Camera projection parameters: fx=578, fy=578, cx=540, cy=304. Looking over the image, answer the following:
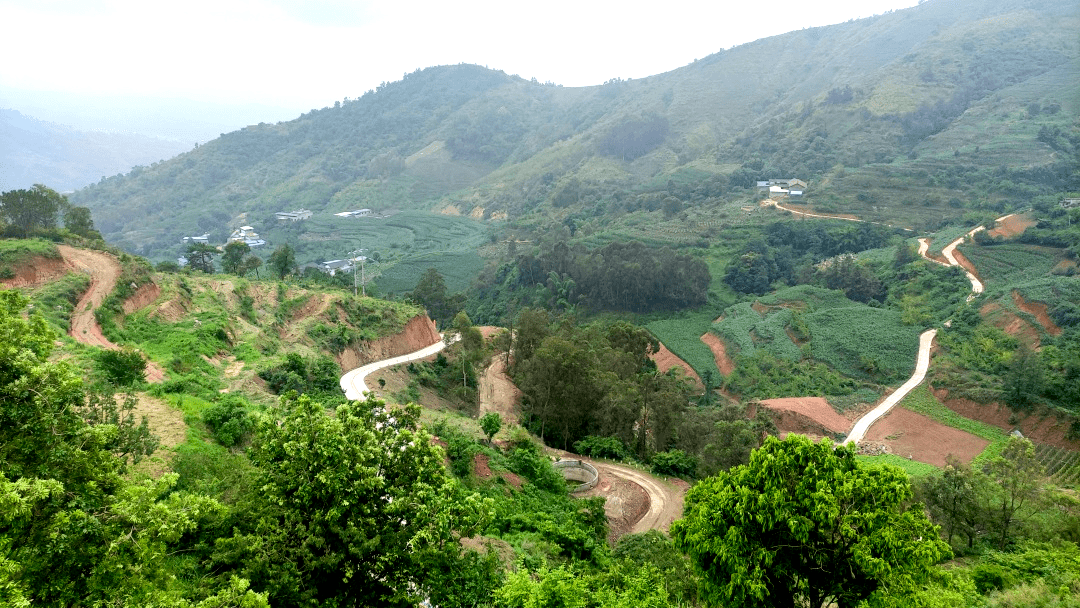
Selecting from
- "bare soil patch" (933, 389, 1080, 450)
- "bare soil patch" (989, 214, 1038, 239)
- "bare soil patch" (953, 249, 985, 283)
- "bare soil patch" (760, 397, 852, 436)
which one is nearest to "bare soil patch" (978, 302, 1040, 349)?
"bare soil patch" (933, 389, 1080, 450)

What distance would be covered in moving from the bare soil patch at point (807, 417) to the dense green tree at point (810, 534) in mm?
30164

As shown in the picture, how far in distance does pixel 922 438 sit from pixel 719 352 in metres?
19.6

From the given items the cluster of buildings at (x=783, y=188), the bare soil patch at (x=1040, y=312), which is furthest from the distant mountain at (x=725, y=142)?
the bare soil patch at (x=1040, y=312)

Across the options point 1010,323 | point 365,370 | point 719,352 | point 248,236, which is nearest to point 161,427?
point 365,370

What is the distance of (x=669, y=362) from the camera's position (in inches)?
2122

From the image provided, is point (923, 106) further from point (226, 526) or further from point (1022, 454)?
point (226, 526)

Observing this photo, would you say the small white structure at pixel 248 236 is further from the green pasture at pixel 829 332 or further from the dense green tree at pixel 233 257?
the green pasture at pixel 829 332

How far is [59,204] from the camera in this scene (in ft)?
136

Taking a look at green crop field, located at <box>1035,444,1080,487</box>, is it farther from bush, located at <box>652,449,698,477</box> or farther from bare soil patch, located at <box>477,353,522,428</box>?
bare soil patch, located at <box>477,353,522,428</box>

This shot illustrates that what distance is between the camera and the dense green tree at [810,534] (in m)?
9.12

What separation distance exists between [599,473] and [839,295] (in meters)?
42.6

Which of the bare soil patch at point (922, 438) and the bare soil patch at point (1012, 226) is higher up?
the bare soil patch at point (1012, 226)

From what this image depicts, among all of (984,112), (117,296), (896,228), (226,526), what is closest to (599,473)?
(226,526)

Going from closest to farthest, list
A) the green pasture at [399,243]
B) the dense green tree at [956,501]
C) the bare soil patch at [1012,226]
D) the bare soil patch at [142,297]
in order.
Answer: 1. the dense green tree at [956,501]
2. the bare soil patch at [142,297]
3. the bare soil patch at [1012,226]
4. the green pasture at [399,243]
